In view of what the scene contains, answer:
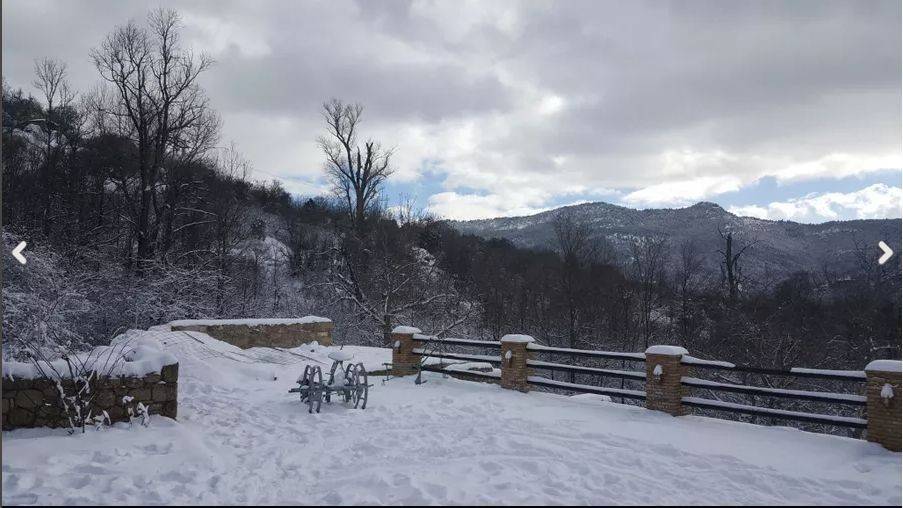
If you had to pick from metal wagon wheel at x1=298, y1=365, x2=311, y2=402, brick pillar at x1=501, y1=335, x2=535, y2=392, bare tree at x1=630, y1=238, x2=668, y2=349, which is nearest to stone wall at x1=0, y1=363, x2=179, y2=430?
metal wagon wheel at x1=298, y1=365, x2=311, y2=402

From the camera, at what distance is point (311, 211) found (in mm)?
46656

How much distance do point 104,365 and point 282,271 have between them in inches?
1205

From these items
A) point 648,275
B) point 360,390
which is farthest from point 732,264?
point 360,390

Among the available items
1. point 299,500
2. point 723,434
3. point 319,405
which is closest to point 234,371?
point 319,405

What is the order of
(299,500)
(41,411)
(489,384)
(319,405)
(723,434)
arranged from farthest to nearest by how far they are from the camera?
(489,384) → (319,405) → (723,434) → (41,411) → (299,500)

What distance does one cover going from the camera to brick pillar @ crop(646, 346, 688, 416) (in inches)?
303

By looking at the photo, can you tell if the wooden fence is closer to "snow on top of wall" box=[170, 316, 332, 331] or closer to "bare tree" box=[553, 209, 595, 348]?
"snow on top of wall" box=[170, 316, 332, 331]

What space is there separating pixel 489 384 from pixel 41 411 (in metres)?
6.68

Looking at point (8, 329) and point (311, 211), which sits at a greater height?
point (311, 211)

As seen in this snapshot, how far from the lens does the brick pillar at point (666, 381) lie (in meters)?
7.68

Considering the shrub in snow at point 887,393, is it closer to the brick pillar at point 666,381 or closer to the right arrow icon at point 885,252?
the brick pillar at point 666,381

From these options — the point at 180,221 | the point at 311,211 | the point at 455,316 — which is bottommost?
the point at 455,316

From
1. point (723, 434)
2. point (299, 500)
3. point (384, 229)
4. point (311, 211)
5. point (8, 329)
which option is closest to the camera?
point (299, 500)

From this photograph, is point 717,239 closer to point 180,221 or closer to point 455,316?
point 455,316
